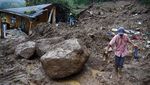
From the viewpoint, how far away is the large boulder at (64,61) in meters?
9.30

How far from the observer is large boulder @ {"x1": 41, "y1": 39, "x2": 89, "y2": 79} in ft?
30.5

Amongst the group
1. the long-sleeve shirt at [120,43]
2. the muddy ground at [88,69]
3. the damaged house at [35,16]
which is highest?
the long-sleeve shirt at [120,43]

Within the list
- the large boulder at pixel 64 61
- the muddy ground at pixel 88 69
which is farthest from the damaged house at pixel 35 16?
the large boulder at pixel 64 61

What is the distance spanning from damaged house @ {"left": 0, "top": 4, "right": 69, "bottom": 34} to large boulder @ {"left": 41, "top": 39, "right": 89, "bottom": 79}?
1076 cm

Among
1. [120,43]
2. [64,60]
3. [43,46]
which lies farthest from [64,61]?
[43,46]

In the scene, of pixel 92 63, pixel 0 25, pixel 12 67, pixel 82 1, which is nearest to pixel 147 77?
pixel 92 63

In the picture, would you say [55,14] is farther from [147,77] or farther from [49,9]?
[147,77]

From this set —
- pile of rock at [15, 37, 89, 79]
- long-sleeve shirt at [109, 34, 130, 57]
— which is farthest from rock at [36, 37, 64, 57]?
long-sleeve shirt at [109, 34, 130, 57]

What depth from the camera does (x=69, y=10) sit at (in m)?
23.4

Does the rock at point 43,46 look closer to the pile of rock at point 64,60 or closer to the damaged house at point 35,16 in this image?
the pile of rock at point 64,60

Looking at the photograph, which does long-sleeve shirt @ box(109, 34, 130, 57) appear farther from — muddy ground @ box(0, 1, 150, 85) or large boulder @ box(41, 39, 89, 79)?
large boulder @ box(41, 39, 89, 79)

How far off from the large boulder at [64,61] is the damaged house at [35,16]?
1076 cm

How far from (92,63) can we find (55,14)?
12.5m

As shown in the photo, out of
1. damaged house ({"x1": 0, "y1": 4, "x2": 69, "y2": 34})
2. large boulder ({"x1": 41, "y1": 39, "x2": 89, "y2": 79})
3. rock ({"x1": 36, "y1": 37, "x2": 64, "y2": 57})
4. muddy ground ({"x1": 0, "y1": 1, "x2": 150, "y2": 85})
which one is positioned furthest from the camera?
damaged house ({"x1": 0, "y1": 4, "x2": 69, "y2": 34})
